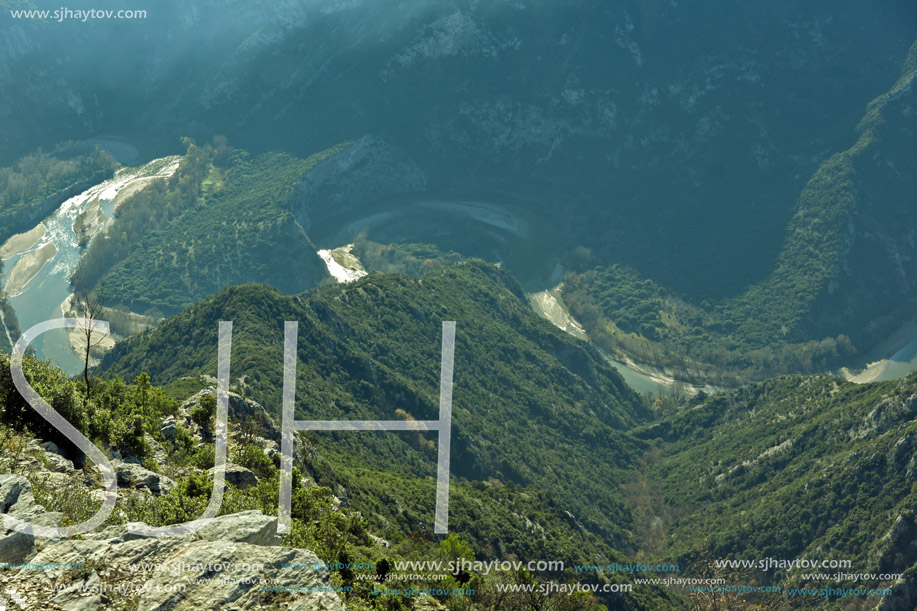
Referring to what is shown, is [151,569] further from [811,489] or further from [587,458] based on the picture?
[587,458]

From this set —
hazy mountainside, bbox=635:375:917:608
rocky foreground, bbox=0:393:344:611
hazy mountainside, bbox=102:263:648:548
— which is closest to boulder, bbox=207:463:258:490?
rocky foreground, bbox=0:393:344:611

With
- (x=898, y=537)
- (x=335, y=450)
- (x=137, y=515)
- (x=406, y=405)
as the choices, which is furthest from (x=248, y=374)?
(x=898, y=537)

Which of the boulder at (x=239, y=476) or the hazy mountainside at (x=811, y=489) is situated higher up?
the boulder at (x=239, y=476)

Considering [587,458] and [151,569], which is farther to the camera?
[587,458]

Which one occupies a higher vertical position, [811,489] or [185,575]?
[185,575]

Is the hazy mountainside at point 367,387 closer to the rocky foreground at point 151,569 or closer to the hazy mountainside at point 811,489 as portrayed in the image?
the hazy mountainside at point 811,489

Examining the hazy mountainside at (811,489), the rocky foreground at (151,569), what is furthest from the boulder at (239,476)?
the hazy mountainside at (811,489)

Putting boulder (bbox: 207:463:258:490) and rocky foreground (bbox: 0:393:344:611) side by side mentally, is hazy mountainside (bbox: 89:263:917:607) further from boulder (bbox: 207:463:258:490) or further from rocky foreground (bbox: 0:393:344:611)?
rocky foreground (bbox: 0:393:344:611)

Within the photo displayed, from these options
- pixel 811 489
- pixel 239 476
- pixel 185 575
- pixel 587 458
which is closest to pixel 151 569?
pixel 185 575

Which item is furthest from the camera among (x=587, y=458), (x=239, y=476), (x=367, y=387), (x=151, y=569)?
(x=587, y=458)
